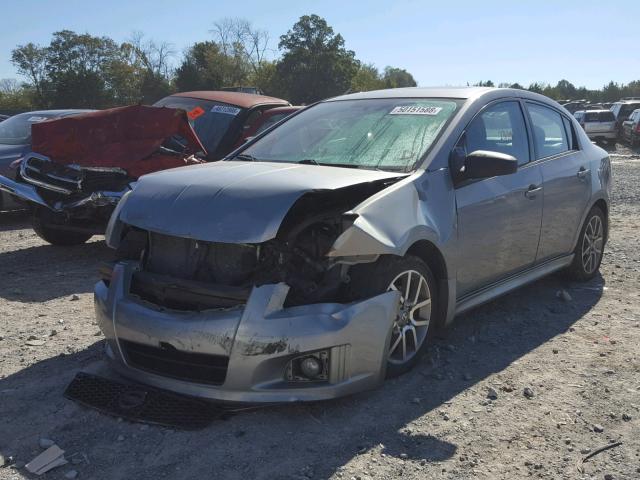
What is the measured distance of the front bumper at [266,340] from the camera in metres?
3.17

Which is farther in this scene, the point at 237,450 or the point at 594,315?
the point at 594,315

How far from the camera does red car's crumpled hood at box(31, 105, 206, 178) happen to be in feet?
22.6

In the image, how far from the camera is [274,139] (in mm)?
4879

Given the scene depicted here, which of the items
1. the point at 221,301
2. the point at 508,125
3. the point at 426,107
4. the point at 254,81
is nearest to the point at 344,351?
the point at 221,301

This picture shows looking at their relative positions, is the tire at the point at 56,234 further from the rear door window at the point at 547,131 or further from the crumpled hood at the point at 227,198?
the rear door window at the point at 547,131

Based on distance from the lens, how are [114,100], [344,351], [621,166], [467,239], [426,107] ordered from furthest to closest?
Answer: [114,100] < [621,166] < [426,107] < [467,239] < [344,351]

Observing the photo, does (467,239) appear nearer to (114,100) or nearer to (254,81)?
(114,100)

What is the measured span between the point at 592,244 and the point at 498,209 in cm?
196

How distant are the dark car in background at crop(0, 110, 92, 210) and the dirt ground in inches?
176

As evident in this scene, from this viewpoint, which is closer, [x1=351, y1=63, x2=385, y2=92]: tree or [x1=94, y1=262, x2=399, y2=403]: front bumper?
[x1=94, y1=262, x2=399, y2=403]: front bumper

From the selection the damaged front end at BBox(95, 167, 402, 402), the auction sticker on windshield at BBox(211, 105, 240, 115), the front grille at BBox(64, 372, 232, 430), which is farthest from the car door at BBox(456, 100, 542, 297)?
the auction sticker on windshield at BBox(211, 105, 240, 115)

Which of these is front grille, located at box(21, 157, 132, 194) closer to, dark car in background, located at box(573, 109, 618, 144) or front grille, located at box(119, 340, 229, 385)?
front grille, located at box(119, 340, 229, 385)

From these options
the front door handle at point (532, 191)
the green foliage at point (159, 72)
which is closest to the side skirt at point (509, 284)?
the front door handle at point (532, 191)

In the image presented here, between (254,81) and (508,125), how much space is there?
60.4 metres
